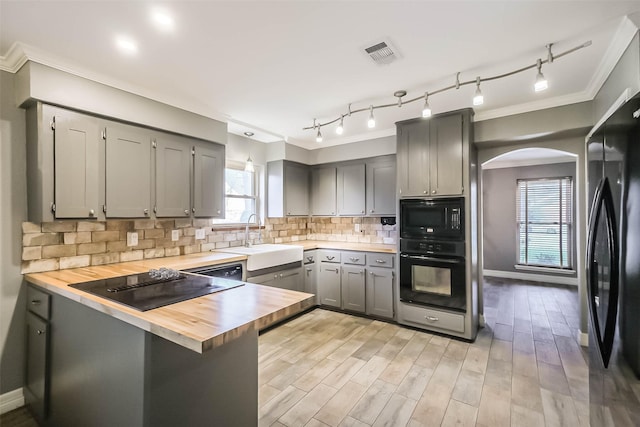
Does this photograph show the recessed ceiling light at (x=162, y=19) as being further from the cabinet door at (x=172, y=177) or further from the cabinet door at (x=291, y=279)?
the cabinet door at (x=291, y=279)

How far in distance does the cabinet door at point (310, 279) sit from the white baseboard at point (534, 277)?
3.52m

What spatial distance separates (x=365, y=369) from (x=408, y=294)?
3.83ft

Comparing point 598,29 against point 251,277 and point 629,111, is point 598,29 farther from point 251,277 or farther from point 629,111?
point 251,277

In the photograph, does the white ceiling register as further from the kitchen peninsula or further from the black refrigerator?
the kitchen peninsula

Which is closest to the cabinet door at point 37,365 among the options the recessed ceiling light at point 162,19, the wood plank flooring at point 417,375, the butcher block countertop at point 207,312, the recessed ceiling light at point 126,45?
the wood plank flooring at point 417,375

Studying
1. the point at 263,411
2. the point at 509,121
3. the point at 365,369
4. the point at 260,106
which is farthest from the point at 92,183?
the point at 509,121

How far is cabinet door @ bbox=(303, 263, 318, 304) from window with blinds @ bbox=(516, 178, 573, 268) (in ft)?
15.1

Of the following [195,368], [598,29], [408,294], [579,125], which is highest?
[598,29]

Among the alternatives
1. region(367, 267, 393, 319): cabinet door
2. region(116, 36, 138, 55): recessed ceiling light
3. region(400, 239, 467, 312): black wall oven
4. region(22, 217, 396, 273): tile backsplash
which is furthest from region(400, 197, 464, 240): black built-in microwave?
region(116, 36, 138, 55): recessed ceiling light

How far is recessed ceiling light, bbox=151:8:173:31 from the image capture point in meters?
1.62

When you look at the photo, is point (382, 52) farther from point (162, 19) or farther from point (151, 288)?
point (151, 288)

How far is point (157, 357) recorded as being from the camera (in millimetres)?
1229

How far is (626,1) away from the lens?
61.1 inches

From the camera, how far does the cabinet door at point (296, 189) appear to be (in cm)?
429
